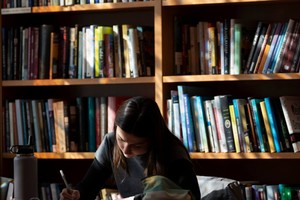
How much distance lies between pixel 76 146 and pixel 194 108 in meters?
0.67

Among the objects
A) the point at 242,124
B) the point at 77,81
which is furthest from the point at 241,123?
the point at 77,81

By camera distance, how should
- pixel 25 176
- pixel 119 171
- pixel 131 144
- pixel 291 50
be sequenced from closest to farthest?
pixel 25 176
pixel 131 144
pixel 119 171
pixel 291 50

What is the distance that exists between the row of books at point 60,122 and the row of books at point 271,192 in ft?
2.56

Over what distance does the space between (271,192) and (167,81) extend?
0.74m

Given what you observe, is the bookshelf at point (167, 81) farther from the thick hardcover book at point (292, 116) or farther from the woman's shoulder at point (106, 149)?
the woman's shoulder at point (106, 149)

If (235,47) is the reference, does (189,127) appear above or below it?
below

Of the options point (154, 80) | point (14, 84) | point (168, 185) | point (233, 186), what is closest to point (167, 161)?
point (233, 186)

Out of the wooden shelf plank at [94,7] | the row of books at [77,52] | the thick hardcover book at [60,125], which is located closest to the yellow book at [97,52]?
the row of books at [77,52]

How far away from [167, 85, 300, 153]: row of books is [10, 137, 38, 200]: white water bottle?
1.18 meters

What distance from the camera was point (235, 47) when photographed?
3285mm

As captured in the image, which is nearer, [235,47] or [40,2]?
[235,47]

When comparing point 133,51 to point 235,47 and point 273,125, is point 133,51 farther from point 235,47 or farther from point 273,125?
point 273,125

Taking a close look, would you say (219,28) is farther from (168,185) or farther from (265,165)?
(168,185)

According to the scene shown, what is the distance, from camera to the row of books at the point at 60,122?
139 inches
